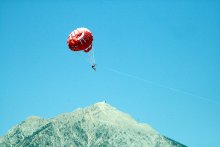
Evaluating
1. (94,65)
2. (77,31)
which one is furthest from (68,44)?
(94,65)

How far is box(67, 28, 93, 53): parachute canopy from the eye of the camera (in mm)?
63156

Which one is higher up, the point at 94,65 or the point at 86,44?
the point at 86,44

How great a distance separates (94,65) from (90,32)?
24.6ft

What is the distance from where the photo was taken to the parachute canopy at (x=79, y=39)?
63.2 m

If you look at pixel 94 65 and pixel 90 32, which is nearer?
pixel 94 65

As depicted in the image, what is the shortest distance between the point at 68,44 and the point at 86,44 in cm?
295

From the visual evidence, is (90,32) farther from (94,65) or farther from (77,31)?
(94,65)

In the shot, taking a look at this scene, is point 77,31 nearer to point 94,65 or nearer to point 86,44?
point 86,44

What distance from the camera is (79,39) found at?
207ft

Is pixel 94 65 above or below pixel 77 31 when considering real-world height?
below

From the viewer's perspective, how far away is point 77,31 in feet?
210

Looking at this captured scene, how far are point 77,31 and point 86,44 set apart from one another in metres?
2.57

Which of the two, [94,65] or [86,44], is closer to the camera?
[94,65]

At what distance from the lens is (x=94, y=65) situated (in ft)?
198
